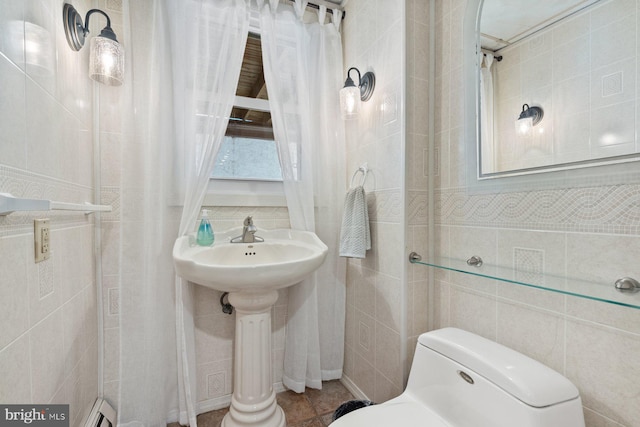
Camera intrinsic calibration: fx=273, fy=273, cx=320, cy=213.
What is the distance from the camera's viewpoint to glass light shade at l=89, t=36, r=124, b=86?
1094 mm

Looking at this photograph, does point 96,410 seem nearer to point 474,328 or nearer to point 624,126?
point 474,328

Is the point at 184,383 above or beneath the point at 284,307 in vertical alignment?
beneath

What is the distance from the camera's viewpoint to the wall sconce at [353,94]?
1.43 meters

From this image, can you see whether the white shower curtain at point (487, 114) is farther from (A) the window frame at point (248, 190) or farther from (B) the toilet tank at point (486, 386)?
(A) the window frame at point (248, 190)

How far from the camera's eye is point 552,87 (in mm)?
852

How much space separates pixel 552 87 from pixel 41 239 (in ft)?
5.17

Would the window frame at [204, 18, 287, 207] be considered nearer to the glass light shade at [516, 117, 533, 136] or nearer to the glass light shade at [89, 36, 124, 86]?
the glass light shade at [89, 36, 124, 86]

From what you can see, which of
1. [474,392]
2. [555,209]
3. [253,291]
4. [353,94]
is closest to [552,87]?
[555,209]

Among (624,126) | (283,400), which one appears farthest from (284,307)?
(624,126)

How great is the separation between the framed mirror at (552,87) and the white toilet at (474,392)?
1.90ft

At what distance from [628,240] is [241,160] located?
155 centimetres

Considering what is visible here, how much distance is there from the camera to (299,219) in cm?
148

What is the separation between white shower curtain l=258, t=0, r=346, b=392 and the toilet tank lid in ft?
2.30

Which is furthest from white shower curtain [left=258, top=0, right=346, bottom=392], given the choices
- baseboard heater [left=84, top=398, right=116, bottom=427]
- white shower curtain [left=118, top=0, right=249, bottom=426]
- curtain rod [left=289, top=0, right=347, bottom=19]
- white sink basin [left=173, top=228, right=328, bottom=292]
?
baseboard heater [left=84, top=398, right=116, bottom=427]
